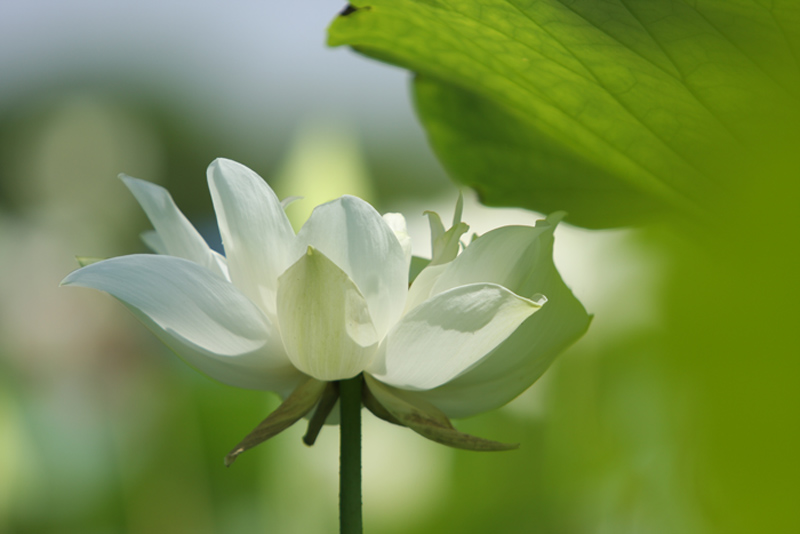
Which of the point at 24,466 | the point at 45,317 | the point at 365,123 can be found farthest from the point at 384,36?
the point at 365,123

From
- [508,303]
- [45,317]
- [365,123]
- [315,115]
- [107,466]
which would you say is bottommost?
[107,466]

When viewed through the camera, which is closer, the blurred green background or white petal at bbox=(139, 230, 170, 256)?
the blurred green background

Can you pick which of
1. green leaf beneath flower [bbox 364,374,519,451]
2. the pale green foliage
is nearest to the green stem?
green leaf beneath flower [bbox 364,374,519,451]

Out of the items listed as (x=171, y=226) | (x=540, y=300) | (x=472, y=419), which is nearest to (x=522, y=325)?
(x=540, y=300)

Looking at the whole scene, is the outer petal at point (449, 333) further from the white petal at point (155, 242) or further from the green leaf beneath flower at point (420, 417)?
the white petal at point (155, 242)

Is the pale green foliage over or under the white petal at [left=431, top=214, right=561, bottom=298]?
over

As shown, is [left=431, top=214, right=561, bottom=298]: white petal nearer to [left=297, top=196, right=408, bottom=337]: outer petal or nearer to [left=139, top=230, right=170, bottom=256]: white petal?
[left=297, top=196, right=408, bottom=337]: outer petal

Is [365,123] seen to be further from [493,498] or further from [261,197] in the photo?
[261,197]
